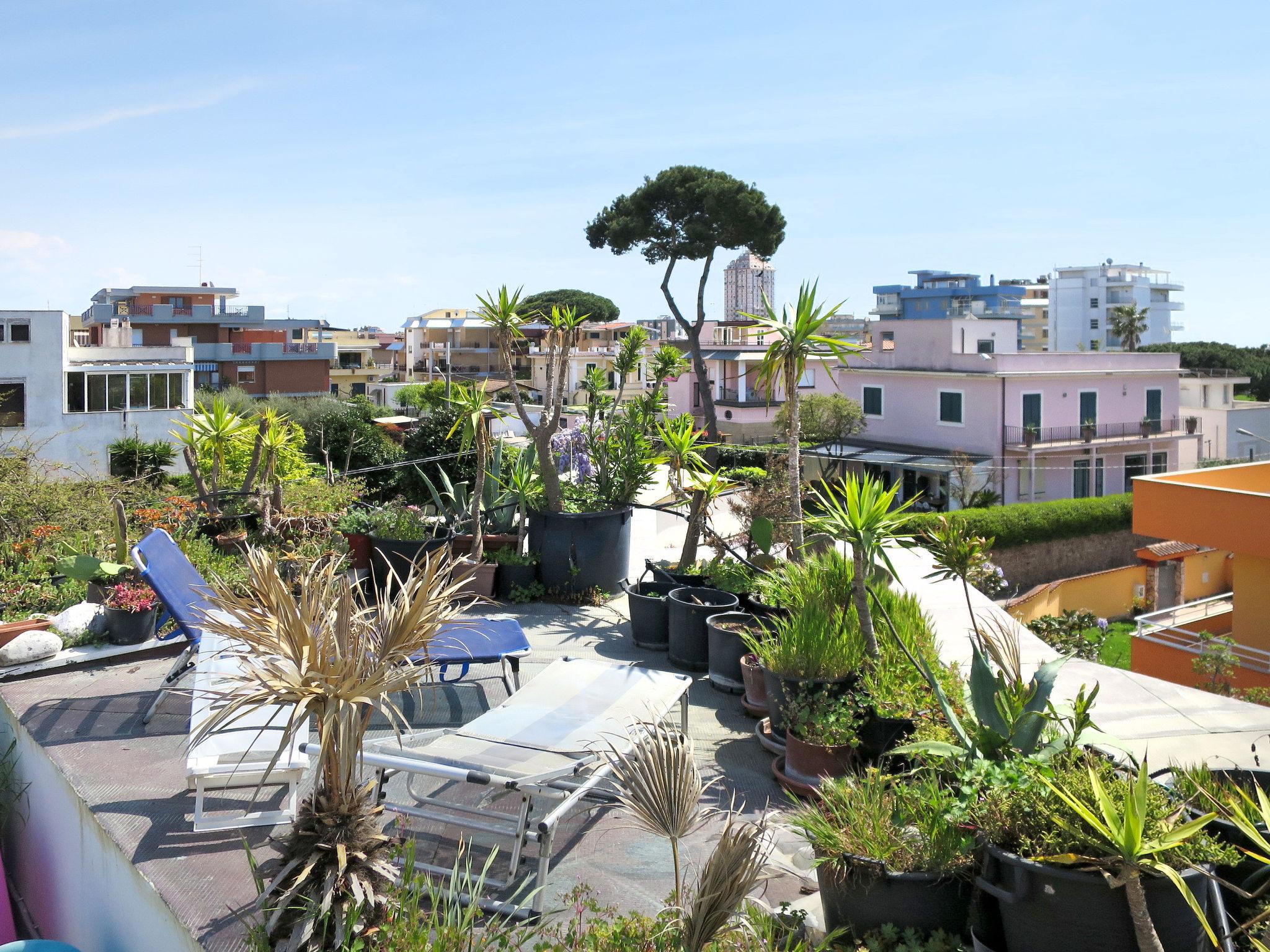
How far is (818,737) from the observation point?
4.22 m

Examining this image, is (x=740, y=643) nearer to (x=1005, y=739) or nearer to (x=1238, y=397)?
(x=1005, y=739)

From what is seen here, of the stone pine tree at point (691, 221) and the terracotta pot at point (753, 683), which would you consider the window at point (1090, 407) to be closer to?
the stone pine tree at point (691, 221)

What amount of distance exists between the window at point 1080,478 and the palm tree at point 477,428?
31328mm

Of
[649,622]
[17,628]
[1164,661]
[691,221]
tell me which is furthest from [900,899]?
[691,221]

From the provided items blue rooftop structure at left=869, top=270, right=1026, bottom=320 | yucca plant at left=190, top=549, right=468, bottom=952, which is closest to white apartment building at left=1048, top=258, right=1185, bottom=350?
blue rooftop structure at left=869, top=270, right=1026, bottom=320

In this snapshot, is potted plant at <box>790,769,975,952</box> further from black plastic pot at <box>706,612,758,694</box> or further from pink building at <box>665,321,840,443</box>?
pink building at <box>665,321,840,443</box>

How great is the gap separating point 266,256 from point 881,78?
12.9 metres

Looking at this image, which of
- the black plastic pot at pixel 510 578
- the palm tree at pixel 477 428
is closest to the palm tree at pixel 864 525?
the palm tree at pixel 477 428

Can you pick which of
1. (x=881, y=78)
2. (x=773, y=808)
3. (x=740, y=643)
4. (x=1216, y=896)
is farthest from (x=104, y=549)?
(x=881, y=78)

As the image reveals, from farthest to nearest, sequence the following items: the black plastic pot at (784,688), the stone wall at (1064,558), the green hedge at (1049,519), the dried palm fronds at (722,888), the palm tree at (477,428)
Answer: the stone wall at (1064,558)
the green hedge at (1049,519)
the palm tree at (477,428)
the black plastic pot at (784,688)
the dried palm fronds at (722,888)

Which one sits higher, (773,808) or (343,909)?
(343,909)

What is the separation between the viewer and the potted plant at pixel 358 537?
25.3ft

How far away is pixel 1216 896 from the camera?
2510mm

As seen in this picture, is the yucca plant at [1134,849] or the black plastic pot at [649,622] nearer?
the yucca plant at [1134,849]
